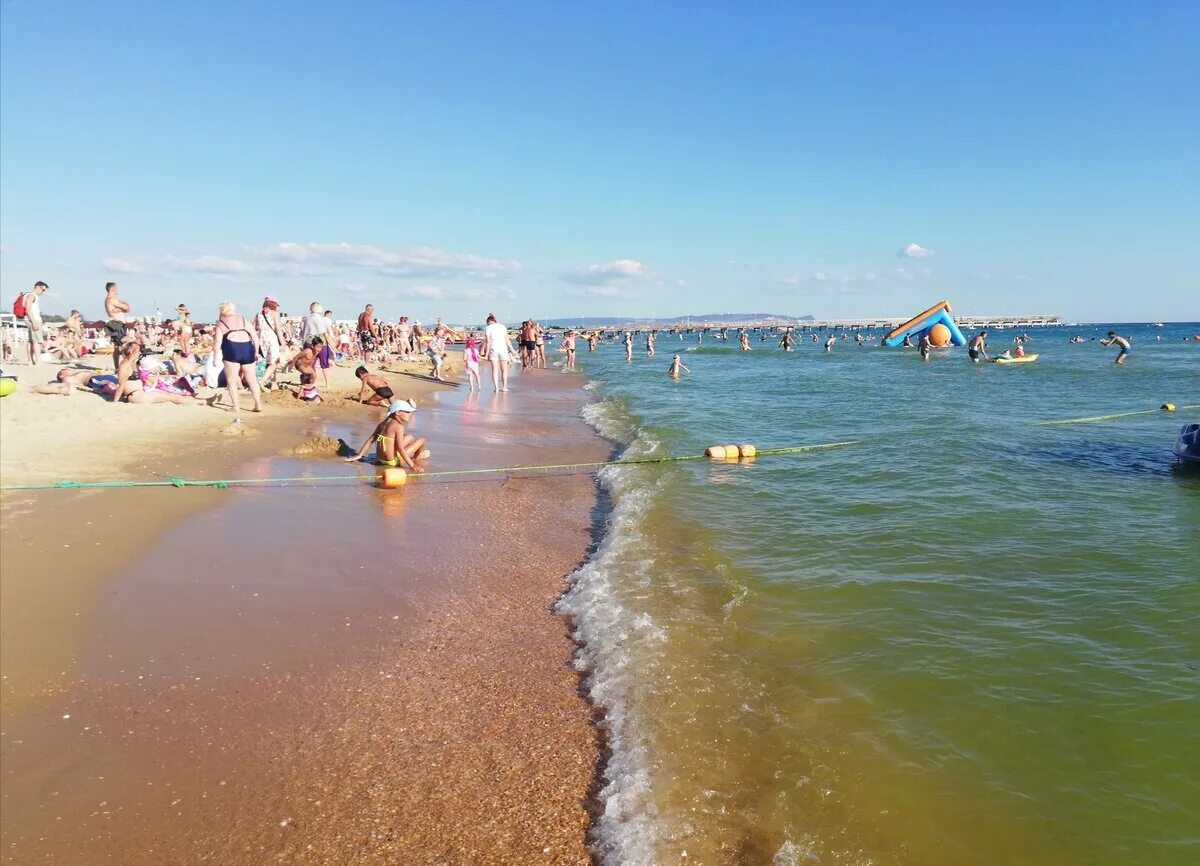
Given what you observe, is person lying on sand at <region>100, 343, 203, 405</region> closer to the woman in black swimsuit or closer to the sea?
the woman in black swimsuit

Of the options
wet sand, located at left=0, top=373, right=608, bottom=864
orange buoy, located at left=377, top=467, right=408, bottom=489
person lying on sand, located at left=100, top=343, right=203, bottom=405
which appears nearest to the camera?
wet sand, located at left=0, top=373, right=608, bottom=864

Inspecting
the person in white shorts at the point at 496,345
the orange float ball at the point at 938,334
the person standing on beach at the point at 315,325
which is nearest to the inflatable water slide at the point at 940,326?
the orange float ball at the point at 938,334

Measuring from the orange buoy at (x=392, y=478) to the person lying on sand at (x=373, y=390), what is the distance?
19.7 feet

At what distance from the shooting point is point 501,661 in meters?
4.36

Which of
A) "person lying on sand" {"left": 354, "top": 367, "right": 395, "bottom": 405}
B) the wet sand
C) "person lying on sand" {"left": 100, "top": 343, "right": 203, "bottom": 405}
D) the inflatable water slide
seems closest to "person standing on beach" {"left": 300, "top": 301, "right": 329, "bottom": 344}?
"person lying on sand" {"left": 354, "top": 367, "right": 395, "bottom": 405}

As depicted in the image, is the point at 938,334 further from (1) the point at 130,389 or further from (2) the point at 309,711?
(2) the point at 309,711

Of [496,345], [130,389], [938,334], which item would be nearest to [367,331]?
[496,345]

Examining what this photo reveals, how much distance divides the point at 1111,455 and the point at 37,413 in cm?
1667

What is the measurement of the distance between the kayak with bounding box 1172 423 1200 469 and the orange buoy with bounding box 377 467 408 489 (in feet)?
36.3

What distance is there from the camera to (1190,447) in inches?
383

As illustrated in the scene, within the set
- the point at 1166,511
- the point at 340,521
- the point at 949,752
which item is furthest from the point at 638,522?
the point at 1166,511

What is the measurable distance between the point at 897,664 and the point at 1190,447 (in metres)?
8.67

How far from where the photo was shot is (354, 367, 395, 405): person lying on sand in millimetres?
14180

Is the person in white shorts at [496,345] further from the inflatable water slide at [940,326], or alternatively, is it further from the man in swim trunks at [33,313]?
the inflatable water slide at [940,326]
